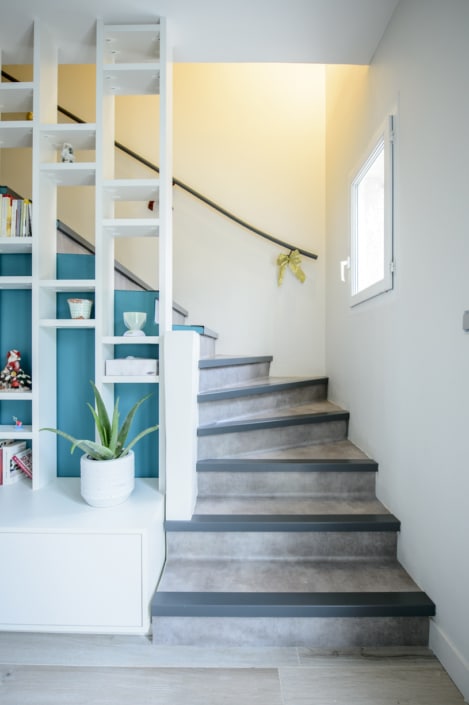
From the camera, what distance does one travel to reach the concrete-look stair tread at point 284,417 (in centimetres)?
189

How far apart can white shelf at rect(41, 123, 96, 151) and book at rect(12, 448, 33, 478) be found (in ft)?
4.91

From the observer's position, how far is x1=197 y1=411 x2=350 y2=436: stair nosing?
6.08 ft

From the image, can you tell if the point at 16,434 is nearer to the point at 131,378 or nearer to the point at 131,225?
the point at 131,378

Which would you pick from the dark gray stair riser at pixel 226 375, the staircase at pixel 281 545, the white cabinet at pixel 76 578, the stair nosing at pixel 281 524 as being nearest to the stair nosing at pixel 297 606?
the staircase at pixel 281 545

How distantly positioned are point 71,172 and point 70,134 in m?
0.18

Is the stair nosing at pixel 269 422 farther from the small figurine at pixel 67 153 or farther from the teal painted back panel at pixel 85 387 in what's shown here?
the small figurine at pixel 67 153

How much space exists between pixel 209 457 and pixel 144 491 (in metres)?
0.36

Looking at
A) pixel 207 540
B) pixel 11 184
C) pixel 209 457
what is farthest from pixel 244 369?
pixel 11 184

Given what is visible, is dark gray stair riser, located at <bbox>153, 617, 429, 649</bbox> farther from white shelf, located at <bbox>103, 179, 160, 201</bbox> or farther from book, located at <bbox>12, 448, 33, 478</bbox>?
white shelf, located at <bbox>103, 179, 160, 201</bbox>

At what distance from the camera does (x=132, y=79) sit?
1.74 meters

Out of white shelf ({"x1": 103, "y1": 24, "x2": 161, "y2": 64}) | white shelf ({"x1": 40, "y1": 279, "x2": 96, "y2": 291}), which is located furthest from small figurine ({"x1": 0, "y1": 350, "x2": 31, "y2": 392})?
white shelf ({"x1": 103, "y1": 24, "x2": 161, "y2": 64})

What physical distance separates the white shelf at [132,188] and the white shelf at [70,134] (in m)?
0.26

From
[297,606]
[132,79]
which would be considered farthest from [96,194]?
[297,606]

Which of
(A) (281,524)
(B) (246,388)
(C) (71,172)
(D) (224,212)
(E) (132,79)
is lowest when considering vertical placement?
(A) (281,524)
